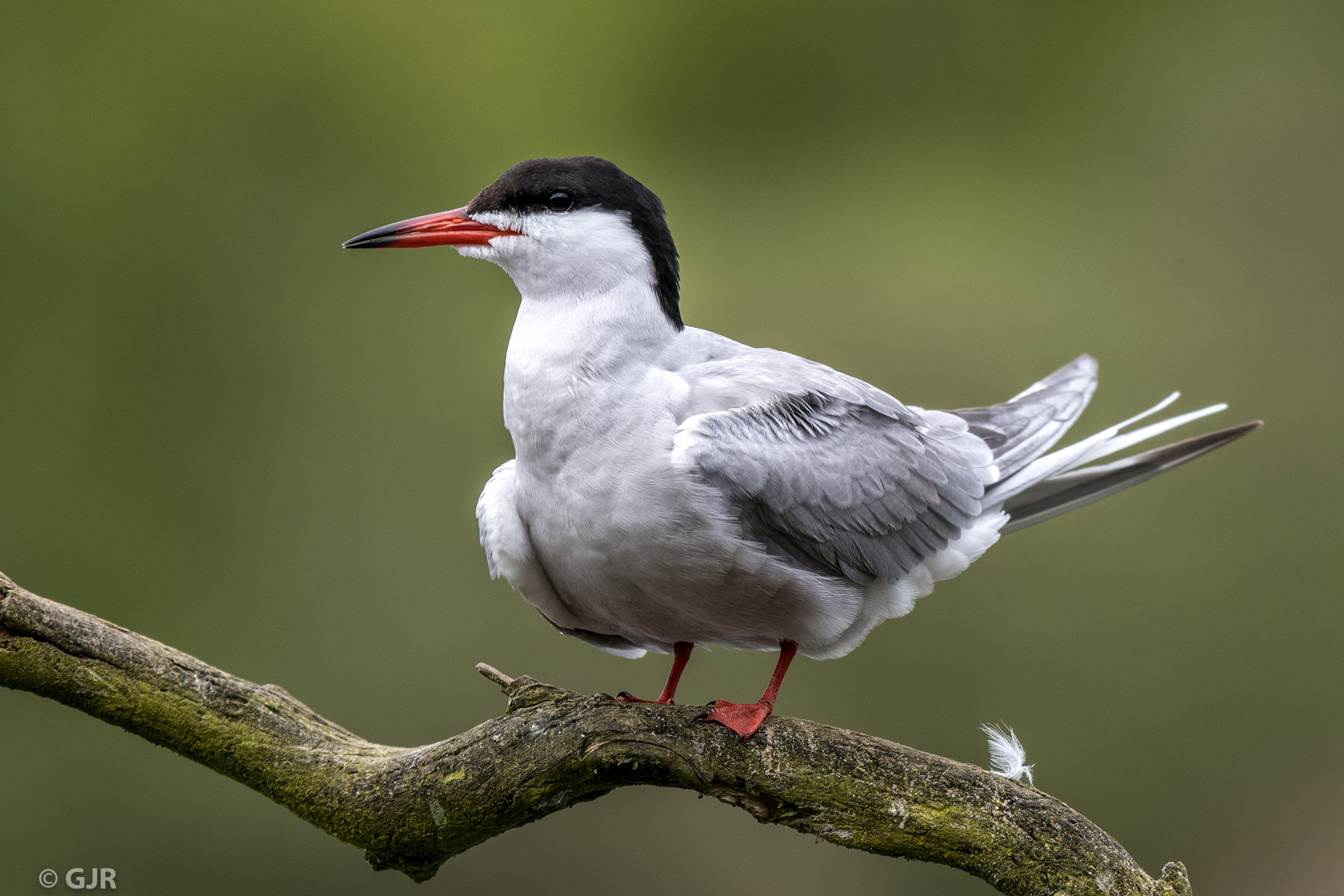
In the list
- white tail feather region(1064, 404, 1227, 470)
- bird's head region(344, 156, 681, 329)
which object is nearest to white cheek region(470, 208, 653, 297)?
bird's head region(344, 156, 681, 329)

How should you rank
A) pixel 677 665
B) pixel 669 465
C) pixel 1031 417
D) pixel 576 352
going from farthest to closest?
pixel 1031 417
pixel 677 665
pixel 576 352
pixel 669 465

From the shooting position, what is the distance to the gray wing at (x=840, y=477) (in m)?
2.10

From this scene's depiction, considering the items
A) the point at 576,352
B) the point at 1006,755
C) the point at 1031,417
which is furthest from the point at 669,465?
the point at 1031,417

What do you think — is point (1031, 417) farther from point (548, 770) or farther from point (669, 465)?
point (548, 770)

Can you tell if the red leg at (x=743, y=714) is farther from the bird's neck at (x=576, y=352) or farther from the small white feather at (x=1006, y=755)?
the bird's neck at (x=576, y=352)

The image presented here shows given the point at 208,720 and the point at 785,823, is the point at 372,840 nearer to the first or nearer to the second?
the point at 208,720

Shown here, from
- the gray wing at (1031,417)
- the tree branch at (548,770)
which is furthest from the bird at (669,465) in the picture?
the gray wing at (1031,417)

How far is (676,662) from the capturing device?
2518mm

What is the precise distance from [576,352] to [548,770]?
0.77m

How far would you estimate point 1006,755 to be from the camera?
2270 mm

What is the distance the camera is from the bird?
2.09 meters

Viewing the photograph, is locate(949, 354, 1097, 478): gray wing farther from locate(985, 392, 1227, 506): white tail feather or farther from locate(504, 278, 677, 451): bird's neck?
locate(504, 278, 677, 451): bird's neck

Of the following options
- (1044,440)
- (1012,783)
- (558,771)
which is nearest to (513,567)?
(558,771)

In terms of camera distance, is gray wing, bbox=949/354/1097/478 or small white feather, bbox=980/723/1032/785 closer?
small white feather, bbox=980/723/1032/785
